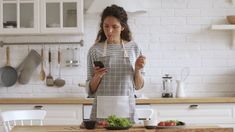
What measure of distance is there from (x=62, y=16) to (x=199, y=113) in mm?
1702

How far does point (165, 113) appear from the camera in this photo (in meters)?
4.62

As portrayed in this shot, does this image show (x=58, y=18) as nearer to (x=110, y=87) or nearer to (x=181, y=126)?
(x=110, y=87)

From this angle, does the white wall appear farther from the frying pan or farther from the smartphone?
the smartphone

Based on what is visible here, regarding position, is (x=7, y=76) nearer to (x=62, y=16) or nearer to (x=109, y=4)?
(x=62, y=16)

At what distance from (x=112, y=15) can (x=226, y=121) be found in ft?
6.74

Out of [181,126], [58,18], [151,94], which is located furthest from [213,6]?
[181,126]

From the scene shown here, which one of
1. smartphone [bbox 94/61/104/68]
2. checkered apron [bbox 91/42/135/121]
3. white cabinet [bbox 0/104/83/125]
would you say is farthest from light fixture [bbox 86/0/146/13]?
smartphone [bbox 94/61/104/68]

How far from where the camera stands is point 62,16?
16.2 ft

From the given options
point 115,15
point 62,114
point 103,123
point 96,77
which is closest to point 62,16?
point 62,114

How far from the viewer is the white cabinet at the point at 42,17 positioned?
16.1ft

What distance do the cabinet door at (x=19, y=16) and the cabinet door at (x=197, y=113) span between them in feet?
5.00

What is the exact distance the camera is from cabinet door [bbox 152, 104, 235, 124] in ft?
15.1

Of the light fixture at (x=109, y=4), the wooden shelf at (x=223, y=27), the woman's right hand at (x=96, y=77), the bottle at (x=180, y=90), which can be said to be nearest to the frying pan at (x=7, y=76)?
the light fixture at (x=109, y=4)

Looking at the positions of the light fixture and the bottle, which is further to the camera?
the bottle
